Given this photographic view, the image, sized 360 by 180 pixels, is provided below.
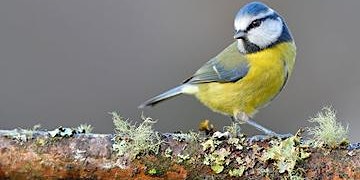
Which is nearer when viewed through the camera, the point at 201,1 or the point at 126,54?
the point at 126,54

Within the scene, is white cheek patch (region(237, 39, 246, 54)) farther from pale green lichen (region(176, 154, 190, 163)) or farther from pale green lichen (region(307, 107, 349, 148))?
pale green lichen (region(176, 154, 190, 163))

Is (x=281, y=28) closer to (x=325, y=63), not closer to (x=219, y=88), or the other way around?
(x=219, y=88)

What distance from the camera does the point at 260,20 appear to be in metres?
3.02

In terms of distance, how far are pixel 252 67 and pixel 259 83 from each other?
87 millimetres

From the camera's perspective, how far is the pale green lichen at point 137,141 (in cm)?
185

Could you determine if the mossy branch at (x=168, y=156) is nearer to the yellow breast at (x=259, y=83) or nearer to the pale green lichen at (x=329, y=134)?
the pale green lichen at (x=329, y=134)

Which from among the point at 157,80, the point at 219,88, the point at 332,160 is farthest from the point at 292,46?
the point at 157,80

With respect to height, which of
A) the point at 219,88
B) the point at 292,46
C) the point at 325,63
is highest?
the point at 325,63

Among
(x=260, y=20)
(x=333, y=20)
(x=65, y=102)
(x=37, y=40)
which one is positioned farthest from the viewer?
(x=333, y=20)

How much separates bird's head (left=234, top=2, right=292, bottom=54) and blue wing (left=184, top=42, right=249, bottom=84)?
0.19ft

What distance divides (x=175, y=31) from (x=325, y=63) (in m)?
1.11

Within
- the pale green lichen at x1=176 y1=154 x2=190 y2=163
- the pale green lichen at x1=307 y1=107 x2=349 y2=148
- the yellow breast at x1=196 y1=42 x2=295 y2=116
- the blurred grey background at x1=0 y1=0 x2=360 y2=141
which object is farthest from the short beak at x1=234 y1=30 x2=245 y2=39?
the blurred grey background at x1=0 y1=0 x2=360 y2=141

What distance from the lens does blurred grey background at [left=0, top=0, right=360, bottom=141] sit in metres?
4.45

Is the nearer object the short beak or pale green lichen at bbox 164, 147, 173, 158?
pale green lichen at bbox 164, 147, 173, 158
